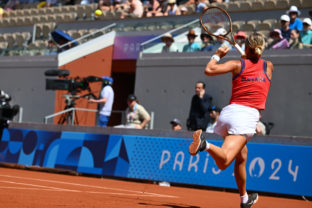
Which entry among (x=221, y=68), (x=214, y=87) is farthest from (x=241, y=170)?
(x=214, y=87)

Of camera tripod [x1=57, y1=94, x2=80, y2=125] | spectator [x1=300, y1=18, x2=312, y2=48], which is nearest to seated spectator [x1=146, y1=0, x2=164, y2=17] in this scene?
camera tripod [x1=57, y1=94, x2=80, y2=125]

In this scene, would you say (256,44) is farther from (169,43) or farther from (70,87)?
(70,87)

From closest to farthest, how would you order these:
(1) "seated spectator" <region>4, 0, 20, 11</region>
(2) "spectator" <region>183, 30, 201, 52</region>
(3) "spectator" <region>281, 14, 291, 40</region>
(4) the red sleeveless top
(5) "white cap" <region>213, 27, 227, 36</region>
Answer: (4) the red sleeveless top, (5) "white cap" <region>213, 27, 227, 36</region>, (3) "spectator" <region>281, 14, 291, 40</region>, (2) "spectator" <region>183, 30, 201, 52</region>, (1) "seated spectator" <region>4, 0, 20, 11</region>

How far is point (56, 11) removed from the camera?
85.4 feet

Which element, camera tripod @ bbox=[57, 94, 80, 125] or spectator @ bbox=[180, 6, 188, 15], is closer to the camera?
camera tripod @ bbox=[57, 94, 80, 125]

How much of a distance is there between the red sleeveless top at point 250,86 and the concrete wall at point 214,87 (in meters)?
7.30

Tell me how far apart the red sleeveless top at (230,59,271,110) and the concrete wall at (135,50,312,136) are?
7300mm

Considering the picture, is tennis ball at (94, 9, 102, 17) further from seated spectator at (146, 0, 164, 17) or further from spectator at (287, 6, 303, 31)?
spectator at (287, 6, 303, 31)

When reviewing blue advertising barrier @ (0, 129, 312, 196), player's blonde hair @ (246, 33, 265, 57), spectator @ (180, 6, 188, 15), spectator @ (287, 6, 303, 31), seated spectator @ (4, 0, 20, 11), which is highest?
seated spectator @ (4, 0, 20, 11)

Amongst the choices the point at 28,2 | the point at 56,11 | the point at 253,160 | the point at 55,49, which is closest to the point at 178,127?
the point at 253,160

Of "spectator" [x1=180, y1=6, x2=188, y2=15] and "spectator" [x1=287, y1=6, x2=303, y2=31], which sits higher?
"spectator" [x1=180, y1=6, x2=188, y2=15]

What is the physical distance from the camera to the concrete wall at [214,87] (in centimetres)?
1447

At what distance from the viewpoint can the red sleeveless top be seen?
281 inches

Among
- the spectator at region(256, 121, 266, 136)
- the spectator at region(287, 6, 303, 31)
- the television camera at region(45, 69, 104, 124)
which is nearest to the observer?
the spectator at region(256, 121, 266, 136)
